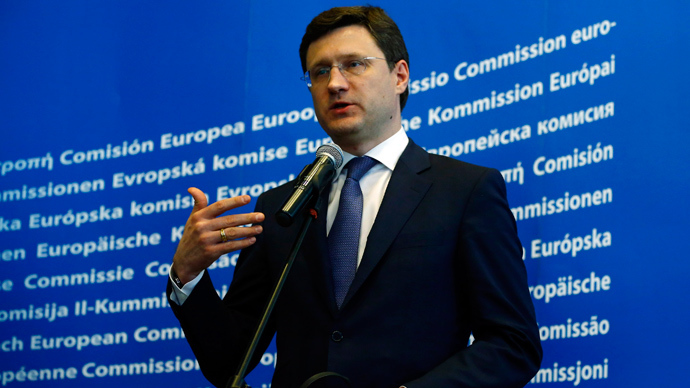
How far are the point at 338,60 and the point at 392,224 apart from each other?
0.49m

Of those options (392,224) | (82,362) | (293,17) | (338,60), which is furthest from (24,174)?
(392,224)

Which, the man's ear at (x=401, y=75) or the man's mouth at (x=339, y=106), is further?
the man's ear at (x=401, y=75)

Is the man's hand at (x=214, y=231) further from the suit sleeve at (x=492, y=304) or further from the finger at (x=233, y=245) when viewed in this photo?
the suit sleeve at (x=492, y=304)

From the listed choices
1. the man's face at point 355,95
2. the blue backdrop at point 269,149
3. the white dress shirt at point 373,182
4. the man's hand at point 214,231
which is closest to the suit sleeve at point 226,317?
the man's hand at point 214,231

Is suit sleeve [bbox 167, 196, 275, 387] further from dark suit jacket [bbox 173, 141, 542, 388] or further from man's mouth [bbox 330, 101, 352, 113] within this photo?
man's mouth [bbox 330, 101, 352, 113]

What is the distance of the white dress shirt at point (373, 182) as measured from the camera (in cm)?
199

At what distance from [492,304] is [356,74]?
684 millimetres

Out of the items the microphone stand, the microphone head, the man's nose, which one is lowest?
the microphone stand

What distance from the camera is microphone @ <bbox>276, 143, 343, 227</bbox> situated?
1504mm

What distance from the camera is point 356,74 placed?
2.13 meters

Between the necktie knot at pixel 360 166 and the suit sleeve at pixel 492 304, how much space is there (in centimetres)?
29

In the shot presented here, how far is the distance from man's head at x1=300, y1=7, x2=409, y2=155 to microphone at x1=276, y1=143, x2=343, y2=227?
1.10 ft

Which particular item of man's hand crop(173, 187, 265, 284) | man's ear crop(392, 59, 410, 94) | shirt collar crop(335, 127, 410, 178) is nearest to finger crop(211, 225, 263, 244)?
man's hand crop(173, 187, 265, 284)

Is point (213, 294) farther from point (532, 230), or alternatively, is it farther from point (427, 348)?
point (532, 230)
